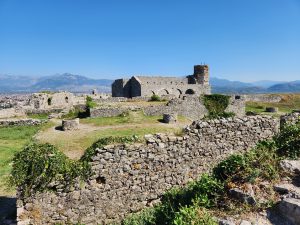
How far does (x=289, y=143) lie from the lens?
9.10 m

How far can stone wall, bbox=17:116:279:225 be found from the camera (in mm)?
9367

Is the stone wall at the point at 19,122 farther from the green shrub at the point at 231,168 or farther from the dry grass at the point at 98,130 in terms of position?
the green shrub at the point at 231,168

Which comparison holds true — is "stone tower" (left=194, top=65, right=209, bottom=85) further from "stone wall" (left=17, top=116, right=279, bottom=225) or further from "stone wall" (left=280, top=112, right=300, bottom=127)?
"stone wall" (left=17, top=116, right=279, bottom=225)

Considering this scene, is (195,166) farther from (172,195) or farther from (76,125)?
(76,125)

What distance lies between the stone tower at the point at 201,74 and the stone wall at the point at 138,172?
50.7m

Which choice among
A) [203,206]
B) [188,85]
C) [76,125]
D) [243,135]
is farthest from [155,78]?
[203,206]

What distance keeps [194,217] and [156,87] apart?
48997mm

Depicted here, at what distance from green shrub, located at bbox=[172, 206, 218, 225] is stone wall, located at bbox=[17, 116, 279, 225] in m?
3.72

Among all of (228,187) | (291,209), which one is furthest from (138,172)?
(291,209)

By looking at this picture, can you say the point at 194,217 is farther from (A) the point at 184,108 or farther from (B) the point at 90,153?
(A) the point at 184,108

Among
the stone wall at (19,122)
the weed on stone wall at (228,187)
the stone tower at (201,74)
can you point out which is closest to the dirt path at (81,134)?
the stone wall at (19,122)

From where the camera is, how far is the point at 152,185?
10.5 m

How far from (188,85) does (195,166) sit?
45687 mm

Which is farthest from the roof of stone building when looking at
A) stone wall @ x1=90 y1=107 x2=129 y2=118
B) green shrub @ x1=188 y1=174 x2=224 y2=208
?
green shrub @ x1=188 y1=174 x2=224 y2=208
